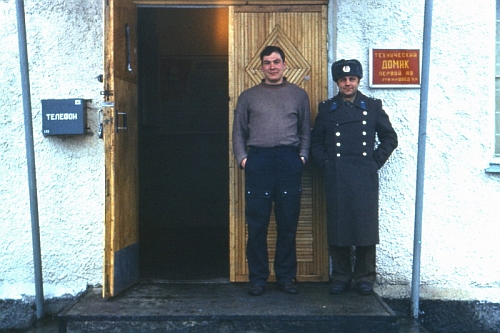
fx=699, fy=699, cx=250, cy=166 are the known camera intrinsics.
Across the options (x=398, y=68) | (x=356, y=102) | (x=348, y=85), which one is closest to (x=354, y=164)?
(x=356, y=102)

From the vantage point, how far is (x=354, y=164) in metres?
5.45

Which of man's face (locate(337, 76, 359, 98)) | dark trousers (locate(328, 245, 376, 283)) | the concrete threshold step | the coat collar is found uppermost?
man's face (locate(337, 76, 359, 98))

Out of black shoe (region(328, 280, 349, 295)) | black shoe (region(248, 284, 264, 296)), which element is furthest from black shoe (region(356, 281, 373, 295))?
black shoe (region(248, 284, 264, 296))

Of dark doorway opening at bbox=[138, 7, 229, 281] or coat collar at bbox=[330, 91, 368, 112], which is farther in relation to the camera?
dark doorway opening at bbox=[138, 7, 229, 281]

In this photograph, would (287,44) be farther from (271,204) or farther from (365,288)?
(365,288)

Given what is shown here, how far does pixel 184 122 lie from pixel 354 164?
5.01 metres

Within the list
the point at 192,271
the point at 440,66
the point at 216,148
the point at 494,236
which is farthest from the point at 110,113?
the point at 216,148

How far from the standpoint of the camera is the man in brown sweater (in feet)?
18.0

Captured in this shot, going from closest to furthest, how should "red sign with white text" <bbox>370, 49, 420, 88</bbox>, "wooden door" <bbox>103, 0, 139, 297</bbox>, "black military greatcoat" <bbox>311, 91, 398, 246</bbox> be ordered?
"wooden door" <bbox>103, 0, 139, 297</bbox>
"black military greatcoat" <bbox>311, 91, 398, 246</bbox>
"red sign with white text" <bbox>370, 49, 420, 88</bbox>

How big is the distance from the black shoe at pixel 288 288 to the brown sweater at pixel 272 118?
3.42ft

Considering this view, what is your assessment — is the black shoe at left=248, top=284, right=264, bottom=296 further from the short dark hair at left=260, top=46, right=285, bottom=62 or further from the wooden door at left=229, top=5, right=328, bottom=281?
the short dark hair at left=260, top=46, right=285, bottom=62

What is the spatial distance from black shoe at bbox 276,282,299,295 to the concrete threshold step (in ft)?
0.31

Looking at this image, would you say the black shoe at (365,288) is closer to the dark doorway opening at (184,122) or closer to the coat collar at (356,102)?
the coat collar at (356,102)

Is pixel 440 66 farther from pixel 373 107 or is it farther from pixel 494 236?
pixel 494 236
